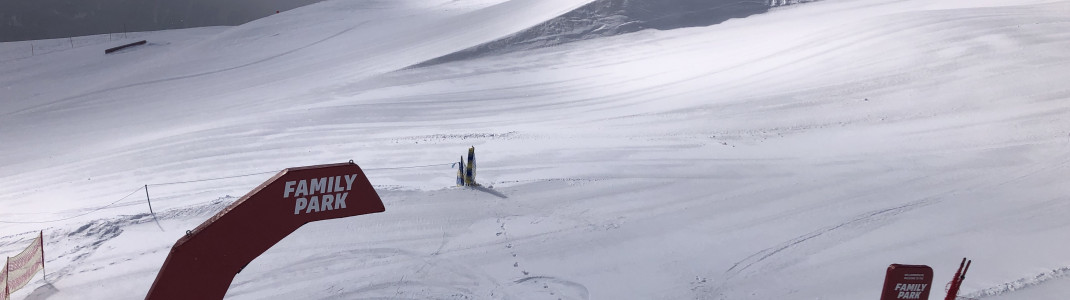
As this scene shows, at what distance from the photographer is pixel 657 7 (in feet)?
70.7

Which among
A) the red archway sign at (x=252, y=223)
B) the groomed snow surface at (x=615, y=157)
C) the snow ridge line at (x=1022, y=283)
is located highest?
the red archway sign at (x=252, y=223)

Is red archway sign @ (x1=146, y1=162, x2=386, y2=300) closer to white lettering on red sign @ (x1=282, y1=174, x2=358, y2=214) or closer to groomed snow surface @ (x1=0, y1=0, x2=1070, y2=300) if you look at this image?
white lettering on red sign @ (x1=282, y1=174, x2=358, y2=214)

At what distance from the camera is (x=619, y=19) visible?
2091cm

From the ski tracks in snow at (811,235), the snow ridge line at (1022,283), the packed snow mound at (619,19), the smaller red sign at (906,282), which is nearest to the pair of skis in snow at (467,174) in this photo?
the ski tracks in snow at (811,235)

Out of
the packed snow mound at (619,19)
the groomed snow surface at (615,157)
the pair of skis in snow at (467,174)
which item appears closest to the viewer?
the groomed snow surface at (615,157)

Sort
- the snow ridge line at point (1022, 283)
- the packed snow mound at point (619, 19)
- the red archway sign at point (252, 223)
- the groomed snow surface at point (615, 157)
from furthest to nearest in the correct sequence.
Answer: the packed snow mound at point (619, 19), the groomed snow surface at point (615, 157), the snow ridge line at point (1022, 283), the red archway sign at point (252, 223)

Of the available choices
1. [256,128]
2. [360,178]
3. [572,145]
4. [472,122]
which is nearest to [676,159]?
[572,145]

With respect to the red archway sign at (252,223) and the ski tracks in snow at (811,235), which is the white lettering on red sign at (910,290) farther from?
the red archway sign at (252,223)

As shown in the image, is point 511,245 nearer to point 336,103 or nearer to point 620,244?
point 620,244

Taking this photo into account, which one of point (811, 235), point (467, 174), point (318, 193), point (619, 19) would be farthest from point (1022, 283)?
point (619, 19)

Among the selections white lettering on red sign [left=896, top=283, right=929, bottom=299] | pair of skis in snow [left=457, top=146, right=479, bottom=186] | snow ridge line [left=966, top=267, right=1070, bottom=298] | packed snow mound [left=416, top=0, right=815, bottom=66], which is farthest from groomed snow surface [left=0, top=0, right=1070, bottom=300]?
white lettering on red sign [left=896, top=283, right=929, bottom=299]

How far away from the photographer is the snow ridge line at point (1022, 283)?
22.1 ft

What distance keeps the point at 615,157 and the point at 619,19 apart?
10755 millimetres

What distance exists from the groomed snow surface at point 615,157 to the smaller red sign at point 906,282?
2.29 meters
